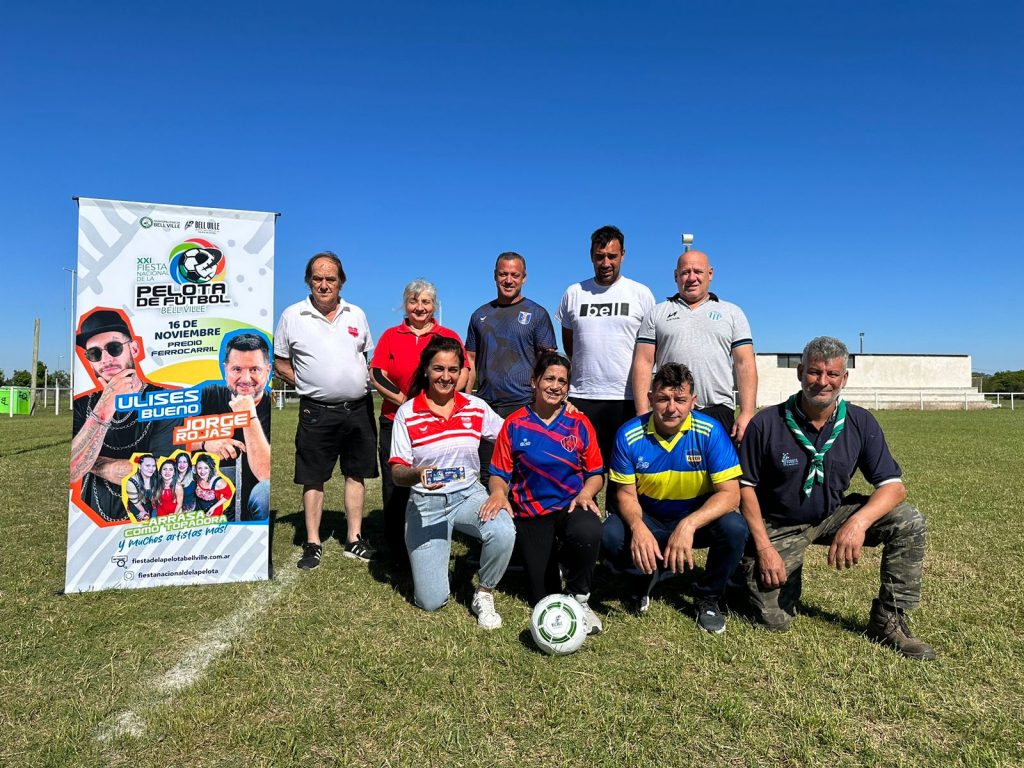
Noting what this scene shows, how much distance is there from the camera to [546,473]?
391 centimetres

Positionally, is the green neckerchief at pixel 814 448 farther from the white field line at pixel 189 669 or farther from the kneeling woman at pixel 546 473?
the white field line at pixel 189 669

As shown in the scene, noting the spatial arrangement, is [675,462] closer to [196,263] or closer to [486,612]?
[486,612]

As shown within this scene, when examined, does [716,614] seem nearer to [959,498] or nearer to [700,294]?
[700,294]

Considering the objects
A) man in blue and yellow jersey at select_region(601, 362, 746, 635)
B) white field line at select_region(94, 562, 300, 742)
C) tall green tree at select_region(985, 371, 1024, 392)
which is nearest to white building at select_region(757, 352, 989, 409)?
tall green tree at select_region(985, 371, 1024, 392)

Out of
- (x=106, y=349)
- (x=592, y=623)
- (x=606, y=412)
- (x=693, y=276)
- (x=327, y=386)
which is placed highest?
(x=693, y=276)

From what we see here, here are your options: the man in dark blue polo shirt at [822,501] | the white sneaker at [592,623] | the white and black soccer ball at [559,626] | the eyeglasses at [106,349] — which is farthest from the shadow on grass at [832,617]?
the eyeglasses at [106,349]

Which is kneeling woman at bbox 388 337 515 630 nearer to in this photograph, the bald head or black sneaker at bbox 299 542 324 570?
black sneaker at bbox 299 542 324 570

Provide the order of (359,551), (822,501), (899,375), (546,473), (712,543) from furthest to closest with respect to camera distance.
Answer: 1. (899,375)
2. (359,551)
3. (546,473)
4. (712,543)
5. (822,501)

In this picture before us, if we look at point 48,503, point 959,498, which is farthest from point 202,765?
point 959,498

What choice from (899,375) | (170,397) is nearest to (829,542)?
(170,397)

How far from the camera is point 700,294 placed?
4.23 m

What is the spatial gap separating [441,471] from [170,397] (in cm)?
184

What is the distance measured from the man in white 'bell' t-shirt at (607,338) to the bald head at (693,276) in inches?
17.8

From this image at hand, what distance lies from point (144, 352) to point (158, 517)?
3.53ft
